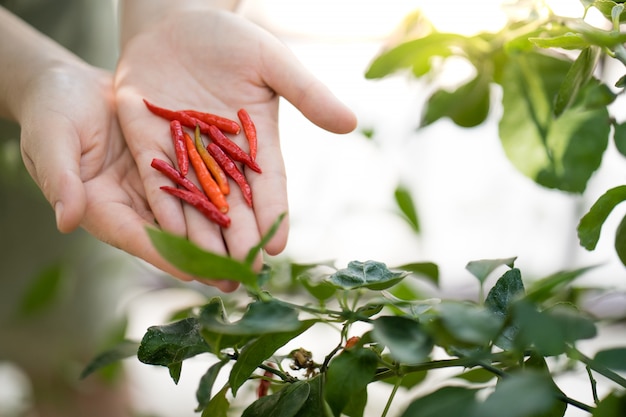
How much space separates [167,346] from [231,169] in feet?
1.27

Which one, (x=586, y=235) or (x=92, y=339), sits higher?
(x=586, y=235)

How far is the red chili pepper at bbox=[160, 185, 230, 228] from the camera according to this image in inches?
30.1

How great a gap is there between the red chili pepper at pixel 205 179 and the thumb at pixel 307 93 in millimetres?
137

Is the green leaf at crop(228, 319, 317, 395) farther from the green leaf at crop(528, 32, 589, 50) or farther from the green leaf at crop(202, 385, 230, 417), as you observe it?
the green leaf at crop(528, 32, 589, 50)

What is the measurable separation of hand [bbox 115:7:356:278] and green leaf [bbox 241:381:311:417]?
20cm

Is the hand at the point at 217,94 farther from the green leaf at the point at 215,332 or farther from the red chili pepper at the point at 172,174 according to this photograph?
the green leaf at the point at 215,332

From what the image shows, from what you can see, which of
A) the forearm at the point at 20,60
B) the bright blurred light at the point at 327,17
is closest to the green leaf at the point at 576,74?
the forearm at the point at 20,60

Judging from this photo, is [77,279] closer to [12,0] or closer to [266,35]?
[12,0]

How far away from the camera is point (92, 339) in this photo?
1.52m

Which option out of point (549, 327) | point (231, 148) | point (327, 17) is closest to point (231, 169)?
point (231, 148)

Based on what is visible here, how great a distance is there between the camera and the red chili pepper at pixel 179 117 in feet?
3.12

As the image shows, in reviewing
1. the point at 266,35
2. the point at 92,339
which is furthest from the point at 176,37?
the point at 92,339

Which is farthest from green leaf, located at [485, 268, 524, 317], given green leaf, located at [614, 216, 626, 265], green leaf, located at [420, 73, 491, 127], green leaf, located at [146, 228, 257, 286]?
green leaf, located at [420, 73, 491, 127]

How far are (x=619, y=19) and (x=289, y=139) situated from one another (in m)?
2.03
